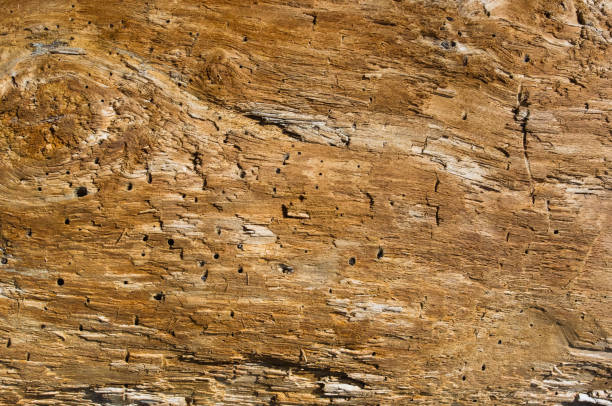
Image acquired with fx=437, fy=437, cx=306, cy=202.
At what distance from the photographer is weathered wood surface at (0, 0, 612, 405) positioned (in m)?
4.20

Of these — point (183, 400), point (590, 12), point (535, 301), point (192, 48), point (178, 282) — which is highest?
point (590, 12)

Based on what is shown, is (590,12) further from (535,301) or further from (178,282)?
(178,282)

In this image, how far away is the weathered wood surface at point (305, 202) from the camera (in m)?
4.20

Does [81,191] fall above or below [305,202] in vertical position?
below

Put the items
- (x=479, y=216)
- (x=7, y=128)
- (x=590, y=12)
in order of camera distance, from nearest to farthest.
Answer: (x=7, y=128)
(x=479, y=216)
(x=590, y=12)

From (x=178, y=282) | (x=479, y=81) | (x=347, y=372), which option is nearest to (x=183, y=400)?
(x=178, y=282)

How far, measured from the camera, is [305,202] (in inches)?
171

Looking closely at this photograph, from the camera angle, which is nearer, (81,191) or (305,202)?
(81,191)

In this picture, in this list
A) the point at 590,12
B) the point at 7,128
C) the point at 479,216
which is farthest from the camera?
the point at 590,12

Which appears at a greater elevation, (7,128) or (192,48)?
(192,48)

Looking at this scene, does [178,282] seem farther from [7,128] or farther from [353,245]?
[7,128]

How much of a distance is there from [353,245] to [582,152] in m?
2.70

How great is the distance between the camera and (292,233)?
432cm

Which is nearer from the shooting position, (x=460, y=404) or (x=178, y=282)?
(x=178, y=282)
